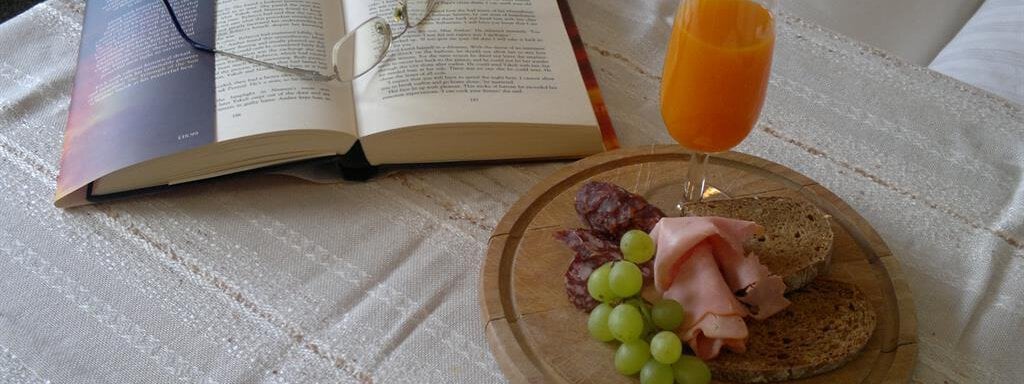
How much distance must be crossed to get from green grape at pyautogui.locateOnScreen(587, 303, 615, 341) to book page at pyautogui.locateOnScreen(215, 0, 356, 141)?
324 mm

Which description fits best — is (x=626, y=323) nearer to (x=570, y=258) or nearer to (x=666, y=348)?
(x=666, y=348)

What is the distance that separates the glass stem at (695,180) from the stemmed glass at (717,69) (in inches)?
1.4

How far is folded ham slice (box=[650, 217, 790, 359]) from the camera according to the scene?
2.16 feet

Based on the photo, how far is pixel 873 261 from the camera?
772mm

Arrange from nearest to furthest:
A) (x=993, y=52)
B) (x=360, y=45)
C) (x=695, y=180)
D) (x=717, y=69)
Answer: (x=717, y=69) → (x=695, y=180) → (x=360, y=45) → (x=993, y=52)

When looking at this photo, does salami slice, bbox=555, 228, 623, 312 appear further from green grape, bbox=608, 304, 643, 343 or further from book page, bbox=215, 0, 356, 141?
book page, bbox=215, 0, 356, 141

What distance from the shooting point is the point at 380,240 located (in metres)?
0.82

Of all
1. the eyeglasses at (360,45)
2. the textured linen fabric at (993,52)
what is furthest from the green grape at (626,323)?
the textured linen fabric at (993,52)

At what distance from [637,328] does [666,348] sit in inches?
1.1

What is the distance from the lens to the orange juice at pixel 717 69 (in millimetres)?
717

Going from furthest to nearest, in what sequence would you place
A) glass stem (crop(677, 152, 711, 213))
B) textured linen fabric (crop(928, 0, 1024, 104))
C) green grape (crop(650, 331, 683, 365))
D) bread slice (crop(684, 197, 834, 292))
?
textured linen fabric (crop(928, 0, 1024, 104)) → glass stem (crop(677, 152, 711, 213)) → bread slice (crop(684, 197, 834, 292)) → green grape (crop(650, 331, 683, 365))

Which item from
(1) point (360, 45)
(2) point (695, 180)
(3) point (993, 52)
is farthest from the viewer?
(3) point (993, 52)

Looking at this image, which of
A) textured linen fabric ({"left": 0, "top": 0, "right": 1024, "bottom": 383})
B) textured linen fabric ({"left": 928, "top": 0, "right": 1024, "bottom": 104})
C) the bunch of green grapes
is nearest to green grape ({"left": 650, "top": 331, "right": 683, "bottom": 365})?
the bunch of green grapes

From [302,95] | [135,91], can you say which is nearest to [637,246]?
[302,95]
